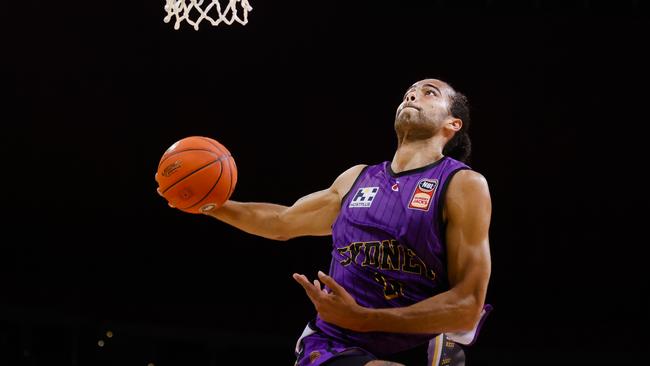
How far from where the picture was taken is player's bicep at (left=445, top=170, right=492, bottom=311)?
102 inches

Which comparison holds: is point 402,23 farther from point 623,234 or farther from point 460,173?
point 460,173

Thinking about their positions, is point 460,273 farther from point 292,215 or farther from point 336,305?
point 292,215

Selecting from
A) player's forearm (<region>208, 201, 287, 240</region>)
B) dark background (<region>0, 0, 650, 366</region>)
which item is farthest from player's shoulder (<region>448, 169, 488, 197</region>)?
dark background (<region>0, 0, 650, 366</region>)

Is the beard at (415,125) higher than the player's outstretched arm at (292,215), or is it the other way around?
the beard at (415,125)

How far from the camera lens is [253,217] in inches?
130

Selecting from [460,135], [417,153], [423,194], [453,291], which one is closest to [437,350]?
[453,291]

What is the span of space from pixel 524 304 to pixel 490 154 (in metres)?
1.44

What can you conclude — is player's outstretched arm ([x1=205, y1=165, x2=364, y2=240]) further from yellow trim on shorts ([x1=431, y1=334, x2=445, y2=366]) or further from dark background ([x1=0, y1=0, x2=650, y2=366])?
dark background ([x1=0, y1=0, x2=650, y2=366])

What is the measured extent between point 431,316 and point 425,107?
954 millimetres

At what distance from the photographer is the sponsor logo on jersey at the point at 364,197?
290 cm

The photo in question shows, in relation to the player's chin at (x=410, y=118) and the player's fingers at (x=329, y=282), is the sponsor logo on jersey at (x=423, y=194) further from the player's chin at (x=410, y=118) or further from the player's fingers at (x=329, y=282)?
the player's fingers at (x=329, y=282)

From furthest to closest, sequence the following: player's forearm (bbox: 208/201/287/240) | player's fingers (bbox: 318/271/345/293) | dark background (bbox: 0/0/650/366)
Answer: dark background (bbox: 0/0/650/366) < player's forearm (bbox: 208/201/287/240) < player's fingers (bbox: 318/271/345/293)

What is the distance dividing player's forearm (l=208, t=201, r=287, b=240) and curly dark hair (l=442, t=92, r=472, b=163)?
79cm

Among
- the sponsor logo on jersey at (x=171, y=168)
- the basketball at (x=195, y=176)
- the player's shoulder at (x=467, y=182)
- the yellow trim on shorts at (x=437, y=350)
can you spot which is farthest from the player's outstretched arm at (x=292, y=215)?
the yellow trim on shorts at (x=437, y=350)
